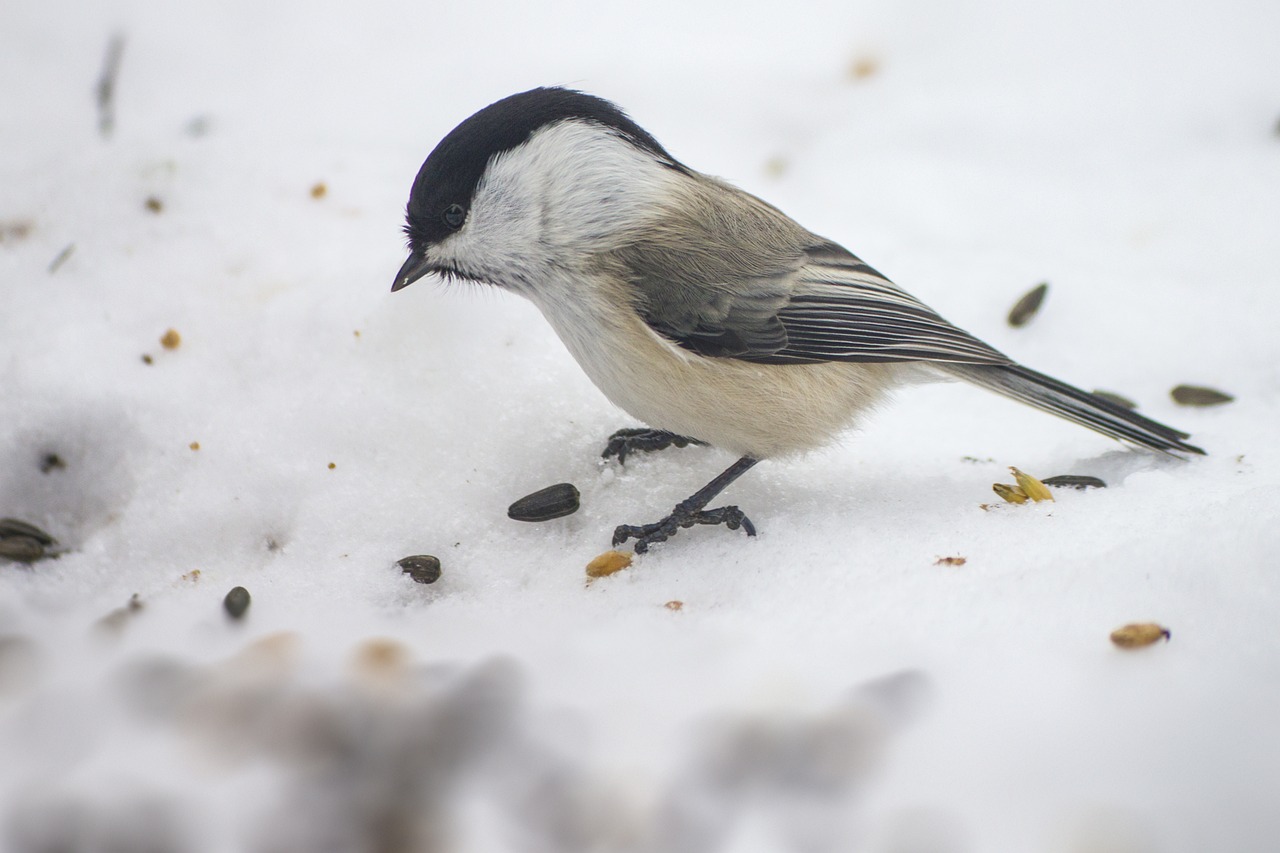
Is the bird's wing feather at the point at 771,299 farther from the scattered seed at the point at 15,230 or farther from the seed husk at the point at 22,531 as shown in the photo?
the scattered seed at the point at 15,230

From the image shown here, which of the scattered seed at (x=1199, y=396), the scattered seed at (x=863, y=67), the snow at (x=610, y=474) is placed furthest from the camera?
the scattered seed at (x=863, y=67)

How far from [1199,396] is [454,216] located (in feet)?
4.99

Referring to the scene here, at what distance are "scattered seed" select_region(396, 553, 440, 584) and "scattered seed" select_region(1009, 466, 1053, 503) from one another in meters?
0.98

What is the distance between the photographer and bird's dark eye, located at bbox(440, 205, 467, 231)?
1536 mm

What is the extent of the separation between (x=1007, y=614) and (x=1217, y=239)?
60.2 inches

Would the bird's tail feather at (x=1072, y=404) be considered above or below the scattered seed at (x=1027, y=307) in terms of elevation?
below

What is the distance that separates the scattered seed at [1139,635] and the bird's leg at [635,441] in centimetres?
82

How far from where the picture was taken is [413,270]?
1602 mm

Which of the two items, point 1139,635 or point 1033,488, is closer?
point 1139,635

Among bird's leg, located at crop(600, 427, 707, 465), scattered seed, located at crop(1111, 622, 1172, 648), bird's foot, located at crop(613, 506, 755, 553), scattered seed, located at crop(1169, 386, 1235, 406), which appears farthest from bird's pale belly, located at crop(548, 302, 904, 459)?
scattered seed, located at crop(1169, 386, 1235, 406)

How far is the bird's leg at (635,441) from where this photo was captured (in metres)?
1.81

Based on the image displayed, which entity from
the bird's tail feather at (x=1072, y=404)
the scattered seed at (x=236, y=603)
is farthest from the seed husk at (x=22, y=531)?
the bird's tail feather at (x=1072, y=404)

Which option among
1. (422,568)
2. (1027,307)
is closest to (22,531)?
(422,568)

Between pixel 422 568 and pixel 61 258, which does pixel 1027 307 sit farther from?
pixel 61 258
